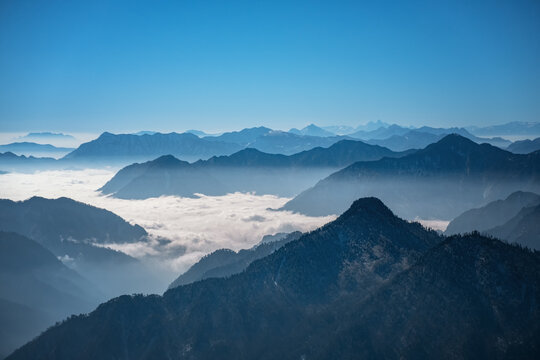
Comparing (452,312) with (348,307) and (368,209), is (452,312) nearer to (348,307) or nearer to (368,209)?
(348,307)

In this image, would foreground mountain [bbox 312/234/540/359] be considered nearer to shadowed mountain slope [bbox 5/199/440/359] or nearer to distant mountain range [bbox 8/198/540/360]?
distant mountain range [bbox 8/198/540/360]

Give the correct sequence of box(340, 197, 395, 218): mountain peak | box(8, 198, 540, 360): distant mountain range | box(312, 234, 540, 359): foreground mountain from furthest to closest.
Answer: box(340, 197, 395, 218): mountain peak → box(8, 198, 540, 360): distant mountain range → box(312, 234, 540, 359): foreground mountain


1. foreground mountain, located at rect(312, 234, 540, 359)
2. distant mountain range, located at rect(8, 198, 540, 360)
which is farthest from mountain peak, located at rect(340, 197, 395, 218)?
foreground mountain, located at rect(312, 234, 540, 359)

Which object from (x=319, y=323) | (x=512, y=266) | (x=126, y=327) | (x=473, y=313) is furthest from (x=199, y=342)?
(x=512, y=266)

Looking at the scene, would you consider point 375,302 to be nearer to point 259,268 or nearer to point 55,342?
point 259,268

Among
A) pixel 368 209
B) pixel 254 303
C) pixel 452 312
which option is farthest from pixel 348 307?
pixel 368 209

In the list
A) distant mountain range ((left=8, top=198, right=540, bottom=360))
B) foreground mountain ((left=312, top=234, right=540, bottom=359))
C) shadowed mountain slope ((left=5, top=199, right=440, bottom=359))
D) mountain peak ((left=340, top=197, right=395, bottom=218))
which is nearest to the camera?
foreground mountain ((left=312, top=234, right=540, bottom=359))

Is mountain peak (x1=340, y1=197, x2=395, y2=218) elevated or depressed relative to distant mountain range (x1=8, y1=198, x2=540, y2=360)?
elevated

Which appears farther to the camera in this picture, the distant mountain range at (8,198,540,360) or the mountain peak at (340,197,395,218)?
the mountain peak at (340,197,395,218)

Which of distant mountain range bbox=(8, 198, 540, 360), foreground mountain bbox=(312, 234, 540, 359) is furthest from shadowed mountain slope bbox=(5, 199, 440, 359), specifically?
foreground mountain bbox=(312, 234, 540, 359)
